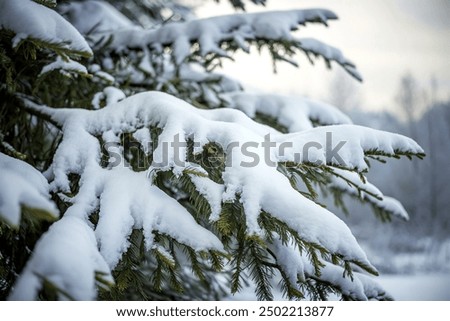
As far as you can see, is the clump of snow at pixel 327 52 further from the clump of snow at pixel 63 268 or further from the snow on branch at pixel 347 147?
the clump of snow at pixel 63 268

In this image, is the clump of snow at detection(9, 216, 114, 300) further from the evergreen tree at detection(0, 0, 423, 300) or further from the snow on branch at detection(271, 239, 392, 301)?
the snow on branch at detection(271, 239, 392, 301)

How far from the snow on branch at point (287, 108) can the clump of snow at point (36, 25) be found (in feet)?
4.06

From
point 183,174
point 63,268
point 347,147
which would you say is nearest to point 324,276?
point 347,147

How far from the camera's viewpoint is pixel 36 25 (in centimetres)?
119

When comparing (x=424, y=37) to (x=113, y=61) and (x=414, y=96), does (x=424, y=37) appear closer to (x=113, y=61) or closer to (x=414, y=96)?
(x=113, y=61)

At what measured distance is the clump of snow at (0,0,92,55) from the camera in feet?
3.87

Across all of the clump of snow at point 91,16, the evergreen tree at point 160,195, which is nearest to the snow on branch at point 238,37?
the clump of snow at point 91,16

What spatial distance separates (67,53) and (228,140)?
0.64 meters

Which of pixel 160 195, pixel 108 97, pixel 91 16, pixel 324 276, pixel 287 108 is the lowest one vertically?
pixel 324 276

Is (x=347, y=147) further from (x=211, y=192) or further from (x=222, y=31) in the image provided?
(x=222, y=31)

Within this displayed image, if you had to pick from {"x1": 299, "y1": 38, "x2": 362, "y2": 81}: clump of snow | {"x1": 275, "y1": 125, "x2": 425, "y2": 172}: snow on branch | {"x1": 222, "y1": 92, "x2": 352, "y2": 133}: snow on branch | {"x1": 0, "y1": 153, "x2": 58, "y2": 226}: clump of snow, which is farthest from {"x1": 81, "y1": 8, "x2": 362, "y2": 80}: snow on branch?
{"x1": 0, "y1": 153, "x2": 58, "y2": 226}: clump of snow

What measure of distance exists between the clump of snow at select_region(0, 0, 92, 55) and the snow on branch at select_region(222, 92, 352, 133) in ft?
4.06

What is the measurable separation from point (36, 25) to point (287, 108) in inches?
59.4
